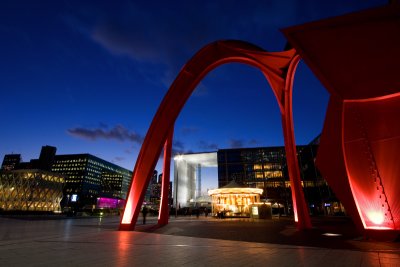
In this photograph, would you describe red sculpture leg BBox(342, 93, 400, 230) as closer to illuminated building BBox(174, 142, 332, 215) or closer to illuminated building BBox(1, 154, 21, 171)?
illuminated building BBox(174, 142, 332, 215)

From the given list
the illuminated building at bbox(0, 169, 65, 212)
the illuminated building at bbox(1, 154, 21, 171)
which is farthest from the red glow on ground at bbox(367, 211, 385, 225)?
the illuminated building at bbox(1, 154, 21, 171)

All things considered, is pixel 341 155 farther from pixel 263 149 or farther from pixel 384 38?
pixel 263 149

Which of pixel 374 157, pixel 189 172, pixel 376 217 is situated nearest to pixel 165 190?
pixel 376 217

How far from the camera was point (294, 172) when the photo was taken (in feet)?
56.5

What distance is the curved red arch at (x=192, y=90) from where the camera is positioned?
16.1m

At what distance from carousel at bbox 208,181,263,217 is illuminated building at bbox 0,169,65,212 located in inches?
2186

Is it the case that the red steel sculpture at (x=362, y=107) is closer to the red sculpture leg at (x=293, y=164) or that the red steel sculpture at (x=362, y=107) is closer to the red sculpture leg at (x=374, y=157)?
the red sculpture leg at (x=374, y=157)

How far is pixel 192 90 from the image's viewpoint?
18422 mm

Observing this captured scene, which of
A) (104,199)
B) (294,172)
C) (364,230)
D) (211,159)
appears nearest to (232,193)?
(294,172)

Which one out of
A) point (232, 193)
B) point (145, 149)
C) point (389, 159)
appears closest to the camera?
point (389, 159)

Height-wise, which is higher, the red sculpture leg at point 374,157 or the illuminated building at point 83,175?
the illuminated building at point 83,175

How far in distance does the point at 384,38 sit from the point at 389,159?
4.97 meters

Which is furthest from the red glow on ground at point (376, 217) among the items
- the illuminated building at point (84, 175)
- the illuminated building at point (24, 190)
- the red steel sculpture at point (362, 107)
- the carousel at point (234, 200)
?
the illuminated building at point (84, 175)

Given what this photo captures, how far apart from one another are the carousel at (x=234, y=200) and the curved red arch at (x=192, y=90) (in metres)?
22.5
